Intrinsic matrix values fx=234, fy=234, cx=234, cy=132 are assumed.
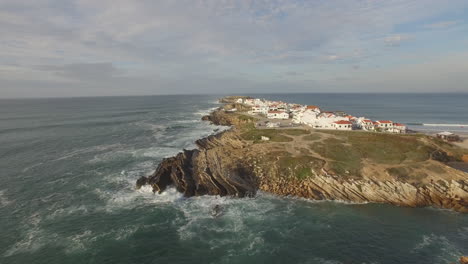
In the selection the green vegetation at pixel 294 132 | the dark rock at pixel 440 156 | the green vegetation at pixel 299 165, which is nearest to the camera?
the green vegetation at pixel 299 165

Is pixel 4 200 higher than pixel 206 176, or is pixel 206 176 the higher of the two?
pixel 206 176

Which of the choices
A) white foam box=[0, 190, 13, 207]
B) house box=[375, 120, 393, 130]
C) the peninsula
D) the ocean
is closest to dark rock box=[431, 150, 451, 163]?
the peninsula

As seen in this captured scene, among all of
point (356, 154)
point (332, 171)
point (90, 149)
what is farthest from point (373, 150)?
point (90, 149)

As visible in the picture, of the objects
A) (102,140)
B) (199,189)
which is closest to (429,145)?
(199,189)

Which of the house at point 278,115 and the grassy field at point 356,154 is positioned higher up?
the house at point 278,115

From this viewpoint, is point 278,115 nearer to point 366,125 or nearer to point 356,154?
point 366,125

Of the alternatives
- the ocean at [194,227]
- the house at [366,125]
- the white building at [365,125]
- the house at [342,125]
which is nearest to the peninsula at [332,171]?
the ocean at [194,227]

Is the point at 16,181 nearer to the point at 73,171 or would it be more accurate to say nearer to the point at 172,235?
the point at 73,171

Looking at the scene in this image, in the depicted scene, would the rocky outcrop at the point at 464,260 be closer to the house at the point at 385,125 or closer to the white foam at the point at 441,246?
the white foam at the point at 441,246
